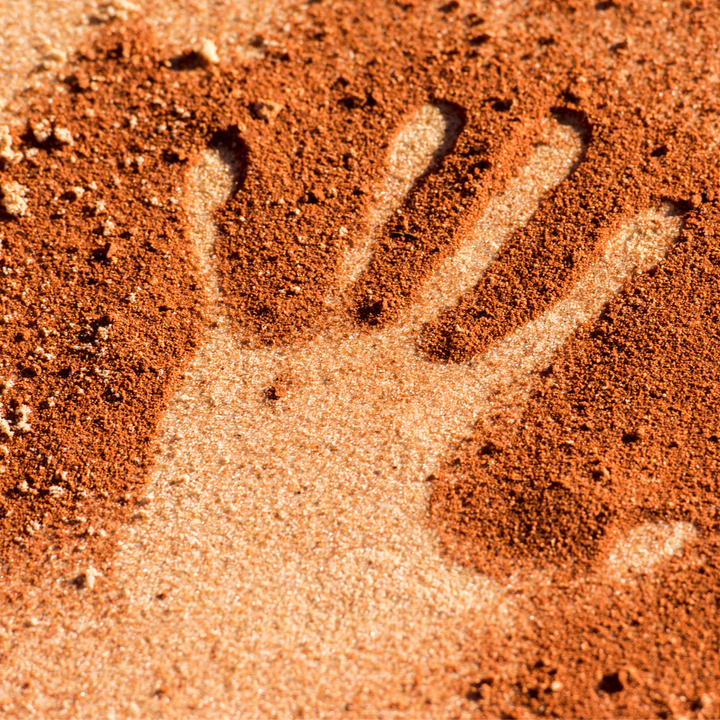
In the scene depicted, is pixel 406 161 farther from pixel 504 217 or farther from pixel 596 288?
pixel 596 288

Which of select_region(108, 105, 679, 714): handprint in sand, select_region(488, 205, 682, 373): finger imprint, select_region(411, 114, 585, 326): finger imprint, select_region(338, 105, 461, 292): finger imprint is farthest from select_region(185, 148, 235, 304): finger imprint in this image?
select_region(488, 205, 682, 373): finger imprint

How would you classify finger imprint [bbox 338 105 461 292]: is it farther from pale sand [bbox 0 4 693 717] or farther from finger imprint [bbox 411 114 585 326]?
finger imprint [bbox 411 114 585 326]

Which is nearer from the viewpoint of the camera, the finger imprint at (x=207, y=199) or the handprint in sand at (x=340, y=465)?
the handprint in sand at (x=340, y=465)

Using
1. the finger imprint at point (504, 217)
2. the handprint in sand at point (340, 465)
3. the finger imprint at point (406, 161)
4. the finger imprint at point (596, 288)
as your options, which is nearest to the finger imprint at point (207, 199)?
the handprint in sand at point (340, 465)

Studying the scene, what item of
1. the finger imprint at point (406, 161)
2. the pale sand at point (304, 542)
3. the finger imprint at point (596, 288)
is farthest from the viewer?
the finger imprint at point (406, 161)

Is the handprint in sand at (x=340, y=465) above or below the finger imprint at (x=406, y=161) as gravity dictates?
below

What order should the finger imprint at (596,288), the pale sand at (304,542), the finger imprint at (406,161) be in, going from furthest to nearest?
1. the finger imprint at (406,161)
2. the finger imprint at (596,288)
3. the pale sand at (304,542)

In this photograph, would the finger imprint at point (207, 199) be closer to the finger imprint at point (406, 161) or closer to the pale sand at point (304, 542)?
the pale sand at point (304, 542)

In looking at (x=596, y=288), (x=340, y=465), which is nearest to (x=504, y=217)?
(x=596, y=288)
